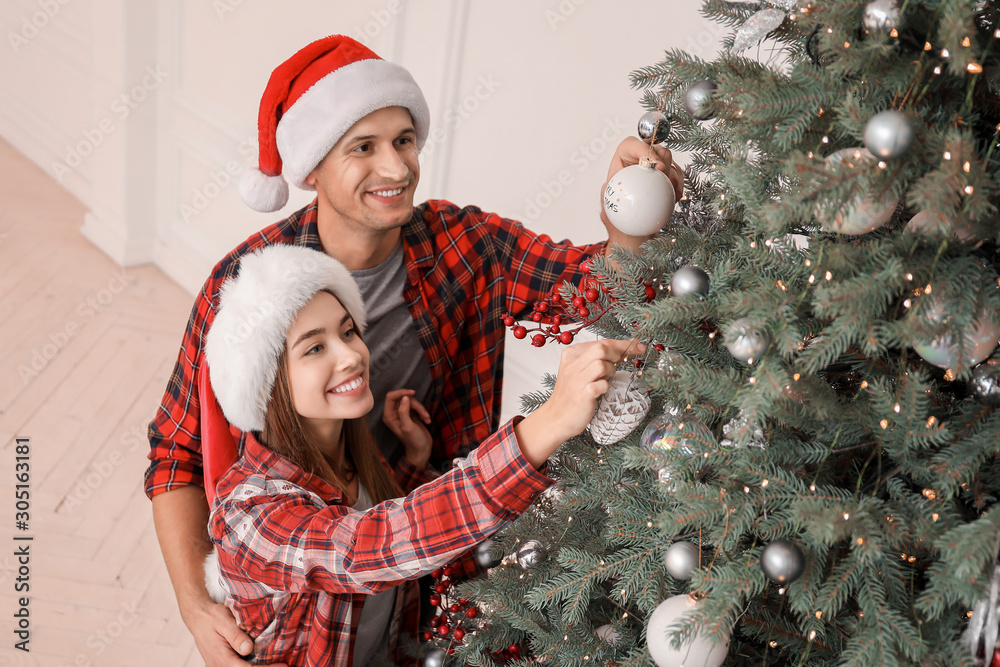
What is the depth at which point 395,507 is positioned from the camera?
1247 millimetres

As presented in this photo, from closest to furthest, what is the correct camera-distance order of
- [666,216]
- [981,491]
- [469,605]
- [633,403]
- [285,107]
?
[981,491] → [633,403] → [666,216] → [469,605] → [285,107]

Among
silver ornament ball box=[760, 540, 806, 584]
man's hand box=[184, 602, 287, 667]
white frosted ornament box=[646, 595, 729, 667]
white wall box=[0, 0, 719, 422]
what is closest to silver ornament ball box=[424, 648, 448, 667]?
man's hand box=[184, 602, 287, 667]

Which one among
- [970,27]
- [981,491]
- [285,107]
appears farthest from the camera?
[285,107]

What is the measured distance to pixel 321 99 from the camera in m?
1.77

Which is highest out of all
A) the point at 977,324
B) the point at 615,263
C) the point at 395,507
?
the point at 977,324

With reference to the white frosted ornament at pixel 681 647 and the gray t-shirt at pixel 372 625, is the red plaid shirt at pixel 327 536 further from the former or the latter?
the white frosted ornament at pixel 681 647

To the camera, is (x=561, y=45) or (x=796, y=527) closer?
(x=796, y=527)

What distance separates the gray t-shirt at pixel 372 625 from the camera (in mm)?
1562

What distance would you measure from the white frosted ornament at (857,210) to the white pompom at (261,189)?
1.41 m

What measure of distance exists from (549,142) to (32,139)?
4150 millimetres

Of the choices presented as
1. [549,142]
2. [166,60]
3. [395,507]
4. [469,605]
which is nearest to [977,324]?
[395,507]

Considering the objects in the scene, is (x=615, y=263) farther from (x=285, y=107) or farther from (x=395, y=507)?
(x=285, y=107)

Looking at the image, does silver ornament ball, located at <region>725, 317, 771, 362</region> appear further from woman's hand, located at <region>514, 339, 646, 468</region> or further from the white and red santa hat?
the white and red santa hat

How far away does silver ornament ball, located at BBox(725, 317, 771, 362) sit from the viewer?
34.0 inches
